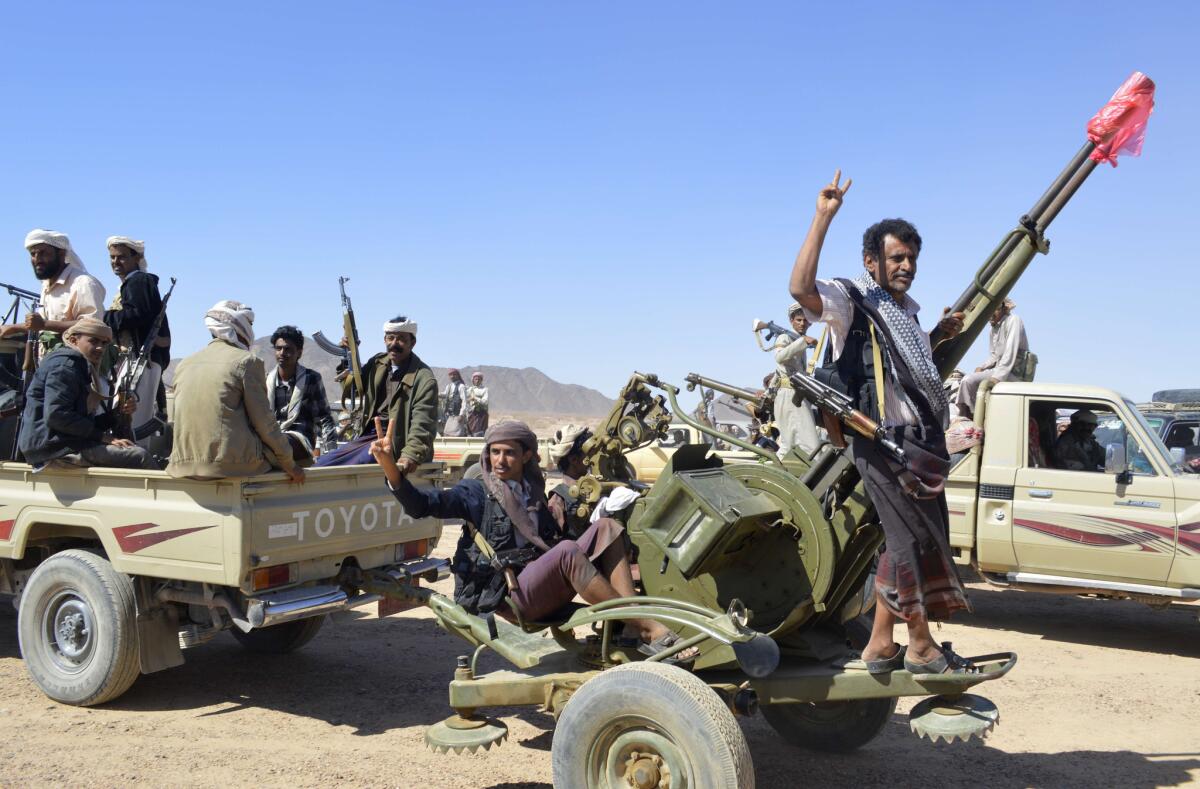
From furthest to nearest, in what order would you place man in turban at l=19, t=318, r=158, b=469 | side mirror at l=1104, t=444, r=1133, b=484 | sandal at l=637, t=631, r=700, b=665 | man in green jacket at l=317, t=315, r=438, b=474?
side mirror at l=1104, t=444, r=1133, b=484, man in green jacket at l=317, t=315, r=438, b=474, man in turban at l=19, t=318, r=158, b=469, sandal at l=637, t=631, r=700, b=665

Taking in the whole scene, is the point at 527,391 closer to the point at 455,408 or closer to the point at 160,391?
the point at 455,408

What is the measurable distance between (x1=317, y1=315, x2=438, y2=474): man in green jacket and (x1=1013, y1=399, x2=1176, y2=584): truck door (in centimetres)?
472

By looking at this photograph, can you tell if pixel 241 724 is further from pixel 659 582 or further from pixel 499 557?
pixel 659 582

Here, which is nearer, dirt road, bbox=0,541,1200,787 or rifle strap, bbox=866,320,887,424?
rifle strap, bbox=866,320,887,424

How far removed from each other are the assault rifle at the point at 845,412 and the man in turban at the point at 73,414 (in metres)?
4.37

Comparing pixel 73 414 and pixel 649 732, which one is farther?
pixel 73 414

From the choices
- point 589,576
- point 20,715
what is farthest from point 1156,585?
point 20,715

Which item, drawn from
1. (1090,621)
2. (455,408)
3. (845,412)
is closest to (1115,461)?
(1090,621)

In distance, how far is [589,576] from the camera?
451cm

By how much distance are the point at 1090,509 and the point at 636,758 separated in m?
5.25

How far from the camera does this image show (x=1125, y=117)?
13.5ft

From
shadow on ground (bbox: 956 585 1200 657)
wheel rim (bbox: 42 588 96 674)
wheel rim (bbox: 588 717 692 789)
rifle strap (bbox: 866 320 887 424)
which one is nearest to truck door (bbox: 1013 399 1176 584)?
shadow on ground (bbox: 956 585 1200 657)

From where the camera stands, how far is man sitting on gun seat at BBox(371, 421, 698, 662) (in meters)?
4.54

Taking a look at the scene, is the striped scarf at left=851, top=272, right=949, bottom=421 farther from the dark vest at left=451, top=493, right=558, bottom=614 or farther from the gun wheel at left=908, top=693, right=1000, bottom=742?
the dark vest at left=451, top=493, right=558, bottom=614
